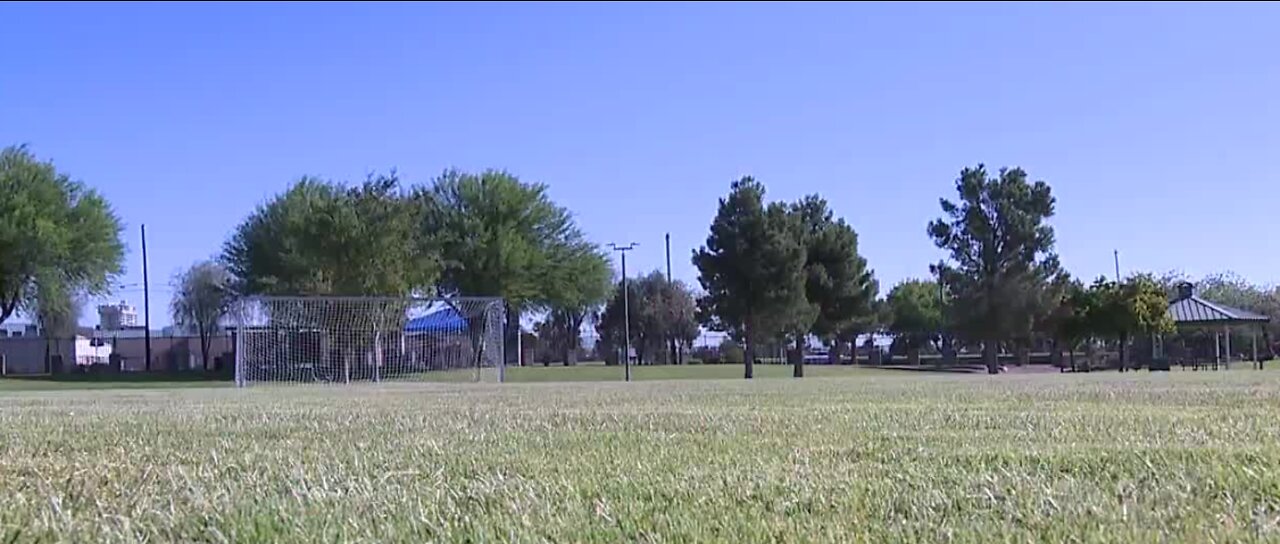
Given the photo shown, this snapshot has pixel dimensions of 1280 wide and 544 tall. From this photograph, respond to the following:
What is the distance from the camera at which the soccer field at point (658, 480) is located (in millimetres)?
4066

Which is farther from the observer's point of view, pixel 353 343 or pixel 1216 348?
pixel 1216 348

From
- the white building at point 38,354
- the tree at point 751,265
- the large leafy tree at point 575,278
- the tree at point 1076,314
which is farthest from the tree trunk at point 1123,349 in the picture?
the white building at point 38,354

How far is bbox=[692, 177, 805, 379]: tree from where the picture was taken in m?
48.0

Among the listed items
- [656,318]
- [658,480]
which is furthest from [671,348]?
[658,480]

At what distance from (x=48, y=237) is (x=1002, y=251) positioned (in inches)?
1298

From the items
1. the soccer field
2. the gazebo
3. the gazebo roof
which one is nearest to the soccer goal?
the soccer field

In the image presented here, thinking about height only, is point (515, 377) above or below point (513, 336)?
below

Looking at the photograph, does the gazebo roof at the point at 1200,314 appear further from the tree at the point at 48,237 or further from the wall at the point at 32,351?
the wall at the point at 32,351

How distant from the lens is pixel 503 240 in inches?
2004

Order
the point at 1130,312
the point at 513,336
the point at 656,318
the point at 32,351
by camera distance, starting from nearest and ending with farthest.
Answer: the point at 1130,312, the point at 513,336, the point at 32,351, the point at 656,318

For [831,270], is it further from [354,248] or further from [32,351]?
[32,351]

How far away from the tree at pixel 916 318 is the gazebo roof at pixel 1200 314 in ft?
72.7

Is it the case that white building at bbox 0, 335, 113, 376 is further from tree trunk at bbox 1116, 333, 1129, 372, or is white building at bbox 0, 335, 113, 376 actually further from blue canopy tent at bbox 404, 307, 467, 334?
tree trunk at bbox 1116, 333, 1129, 372

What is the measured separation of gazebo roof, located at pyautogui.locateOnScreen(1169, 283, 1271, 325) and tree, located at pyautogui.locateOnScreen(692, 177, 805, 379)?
16.9m
